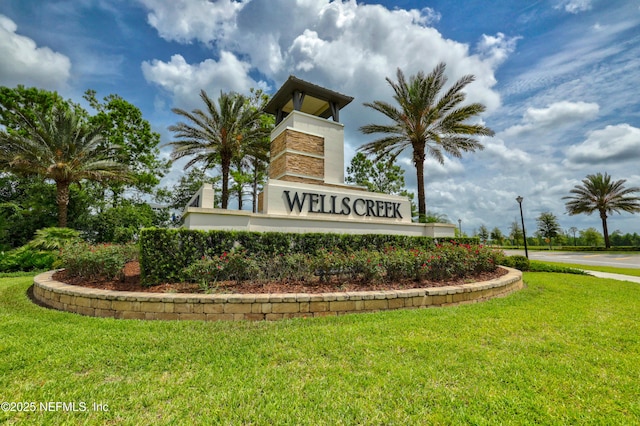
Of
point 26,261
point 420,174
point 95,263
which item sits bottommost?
point 26,261

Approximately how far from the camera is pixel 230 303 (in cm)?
487

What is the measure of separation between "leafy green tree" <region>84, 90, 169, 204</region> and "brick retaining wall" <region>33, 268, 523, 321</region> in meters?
20.3

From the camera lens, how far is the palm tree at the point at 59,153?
15.7m

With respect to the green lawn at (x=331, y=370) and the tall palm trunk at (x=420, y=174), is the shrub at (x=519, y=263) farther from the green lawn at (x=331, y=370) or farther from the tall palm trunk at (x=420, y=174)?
the green lawn at (x=331, y=370)

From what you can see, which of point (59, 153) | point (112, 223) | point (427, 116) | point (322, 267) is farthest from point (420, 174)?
point (59, 153)

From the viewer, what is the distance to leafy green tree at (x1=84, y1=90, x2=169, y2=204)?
74.1ft

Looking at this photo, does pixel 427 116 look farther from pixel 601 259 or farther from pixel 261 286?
pixel 601 259

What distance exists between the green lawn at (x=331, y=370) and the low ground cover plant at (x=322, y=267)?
1431 mm

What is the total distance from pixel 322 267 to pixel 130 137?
24.9 metres

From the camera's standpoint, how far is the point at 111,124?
22734mm

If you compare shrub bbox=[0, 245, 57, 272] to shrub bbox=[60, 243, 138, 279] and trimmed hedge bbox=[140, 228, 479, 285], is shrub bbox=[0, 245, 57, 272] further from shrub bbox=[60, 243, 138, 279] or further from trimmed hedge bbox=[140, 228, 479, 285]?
trimmed hedge bbox=[140, 228, 479, 285]

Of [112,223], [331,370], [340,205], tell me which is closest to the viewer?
[331,370]

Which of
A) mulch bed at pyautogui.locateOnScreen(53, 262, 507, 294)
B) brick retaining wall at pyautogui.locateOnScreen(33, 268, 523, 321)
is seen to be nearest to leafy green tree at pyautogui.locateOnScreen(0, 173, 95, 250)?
mulch bed at pyautogui.locateOnScreen(53, 262, 507, 294)

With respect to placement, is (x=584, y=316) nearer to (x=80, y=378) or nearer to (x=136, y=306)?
(x=80, y=378)
